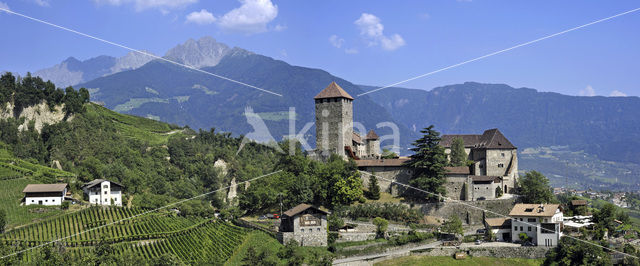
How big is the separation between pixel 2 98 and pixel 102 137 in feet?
47.6

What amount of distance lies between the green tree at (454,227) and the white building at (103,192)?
3659cm

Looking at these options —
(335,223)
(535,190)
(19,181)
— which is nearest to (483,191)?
(535,190)

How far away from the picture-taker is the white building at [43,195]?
6391 cm

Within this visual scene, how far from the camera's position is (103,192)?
68.7m

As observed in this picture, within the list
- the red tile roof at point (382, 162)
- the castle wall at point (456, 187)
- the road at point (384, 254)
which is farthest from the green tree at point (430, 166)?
the road at point (384, 254)

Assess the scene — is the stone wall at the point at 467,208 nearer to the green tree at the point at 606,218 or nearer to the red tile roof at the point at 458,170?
the red tile roof at the point at 458,170

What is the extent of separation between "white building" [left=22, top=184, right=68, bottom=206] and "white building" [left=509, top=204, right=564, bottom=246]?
153ft

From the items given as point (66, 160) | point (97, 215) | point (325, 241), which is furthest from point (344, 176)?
point (66, 160)

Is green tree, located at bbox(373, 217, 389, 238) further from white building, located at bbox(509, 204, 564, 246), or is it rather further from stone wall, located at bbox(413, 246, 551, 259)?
white building, located at bbox(509, 204, 564, 246)

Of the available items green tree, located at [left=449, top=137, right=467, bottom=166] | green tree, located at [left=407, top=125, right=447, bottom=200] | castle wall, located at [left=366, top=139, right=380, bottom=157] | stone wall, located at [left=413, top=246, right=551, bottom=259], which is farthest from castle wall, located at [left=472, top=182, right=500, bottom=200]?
castle wall, located at [left=366, top=139, right=380, bottom=157]

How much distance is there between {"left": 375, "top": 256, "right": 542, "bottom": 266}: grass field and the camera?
178 ft

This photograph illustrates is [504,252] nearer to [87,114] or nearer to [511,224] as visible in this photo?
[511,224]

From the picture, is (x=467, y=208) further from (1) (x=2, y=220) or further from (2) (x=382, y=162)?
(1) (x=2, y=220)

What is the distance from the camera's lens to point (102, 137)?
91.9 m
